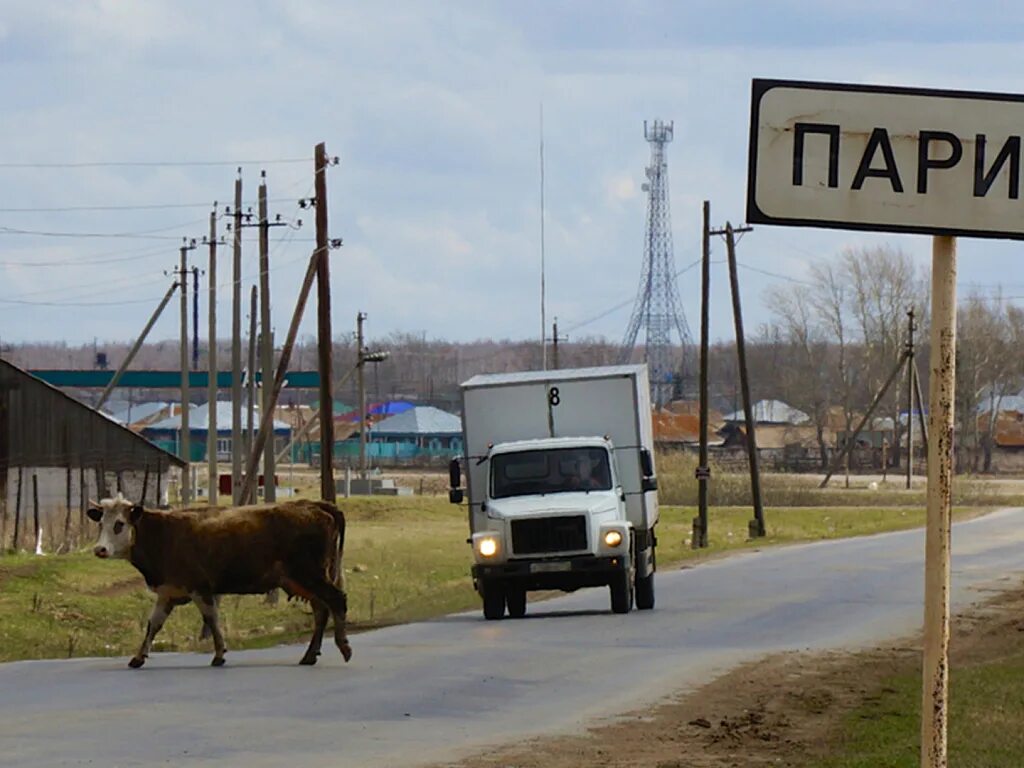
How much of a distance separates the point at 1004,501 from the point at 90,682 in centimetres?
7078

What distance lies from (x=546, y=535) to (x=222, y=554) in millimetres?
8551

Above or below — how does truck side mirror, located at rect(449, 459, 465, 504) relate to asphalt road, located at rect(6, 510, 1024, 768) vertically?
above

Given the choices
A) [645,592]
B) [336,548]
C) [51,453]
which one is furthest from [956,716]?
[51,453]

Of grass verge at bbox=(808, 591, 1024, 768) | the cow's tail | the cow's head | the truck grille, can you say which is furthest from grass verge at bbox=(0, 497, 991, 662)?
grass verge at bbox=(808, 591, 1024, 768)

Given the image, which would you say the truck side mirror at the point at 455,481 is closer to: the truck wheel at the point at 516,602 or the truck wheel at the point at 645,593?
the truck wheel at the point at 516,602

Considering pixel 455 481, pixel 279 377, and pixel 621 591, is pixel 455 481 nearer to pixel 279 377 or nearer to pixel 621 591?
pixel 621 591

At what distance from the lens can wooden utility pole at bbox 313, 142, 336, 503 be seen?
3641 cm

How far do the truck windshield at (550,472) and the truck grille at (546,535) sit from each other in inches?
33.7

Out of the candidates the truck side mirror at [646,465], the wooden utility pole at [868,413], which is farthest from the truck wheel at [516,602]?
the wooden utility pole at [868,413]

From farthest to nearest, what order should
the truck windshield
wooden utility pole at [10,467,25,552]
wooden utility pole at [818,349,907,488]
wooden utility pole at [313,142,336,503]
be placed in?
wooden utility pole at [818,349,907,488] < wooden utility pole at [10,467,25,552] < wooden utility pole at [313,142,336,503] < the truck windshield

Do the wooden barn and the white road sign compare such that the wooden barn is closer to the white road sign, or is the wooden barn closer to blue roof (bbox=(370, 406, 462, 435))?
the white road sign

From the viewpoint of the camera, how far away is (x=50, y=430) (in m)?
52.5

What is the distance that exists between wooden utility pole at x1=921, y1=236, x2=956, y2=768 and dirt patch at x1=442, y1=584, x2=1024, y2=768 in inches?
230

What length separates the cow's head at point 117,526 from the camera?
19062 millimetres
